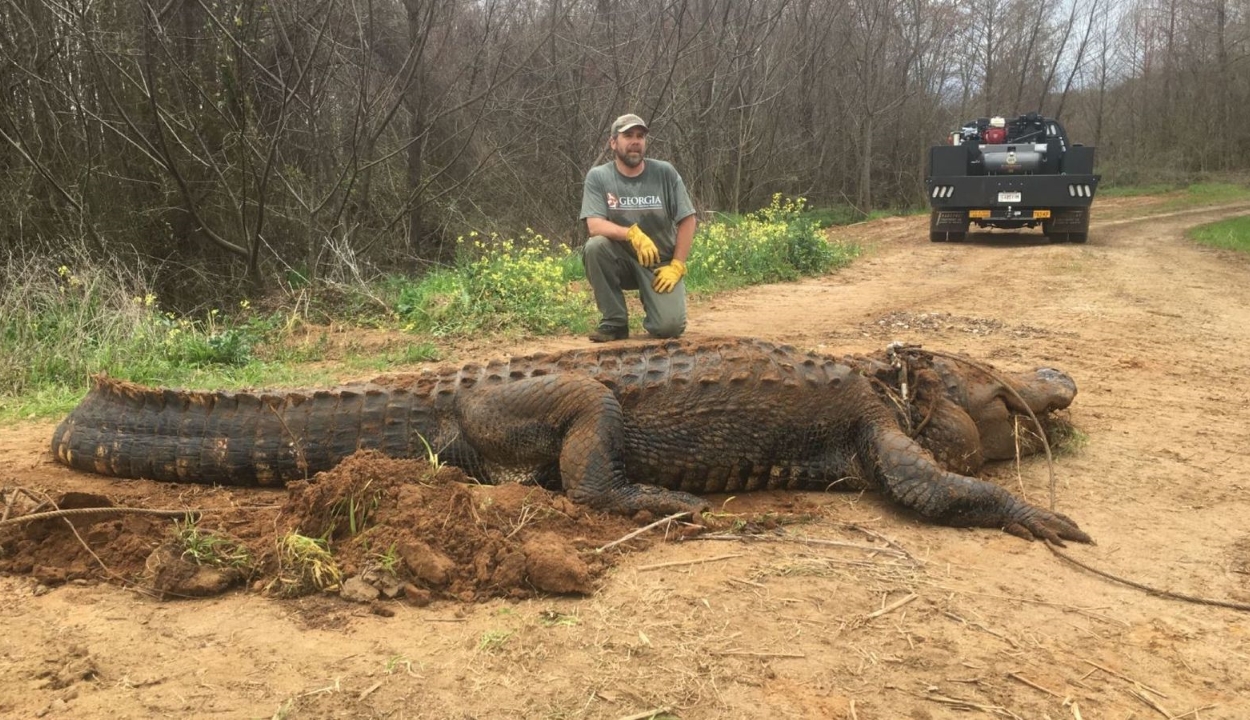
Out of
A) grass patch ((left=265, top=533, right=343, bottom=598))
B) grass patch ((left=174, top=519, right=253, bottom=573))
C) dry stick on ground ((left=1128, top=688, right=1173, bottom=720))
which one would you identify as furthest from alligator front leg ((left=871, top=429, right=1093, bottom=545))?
grass patch ((left=174, top=519, right=253, bottom=573))

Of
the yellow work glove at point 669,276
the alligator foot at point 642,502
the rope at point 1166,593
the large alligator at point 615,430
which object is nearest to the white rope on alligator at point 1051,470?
the rope at point 1166,593

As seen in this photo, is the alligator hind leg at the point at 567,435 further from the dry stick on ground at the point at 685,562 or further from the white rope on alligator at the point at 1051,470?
the white rope on alligator at the point at 1051,470

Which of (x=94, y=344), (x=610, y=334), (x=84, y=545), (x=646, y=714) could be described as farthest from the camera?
(x=610, y=334)

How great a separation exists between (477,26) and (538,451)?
1122cm

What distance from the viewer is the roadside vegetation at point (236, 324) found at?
558 centimetres

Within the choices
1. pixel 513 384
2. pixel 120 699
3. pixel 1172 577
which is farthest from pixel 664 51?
pixel 120 699

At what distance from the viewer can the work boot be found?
6.78 m

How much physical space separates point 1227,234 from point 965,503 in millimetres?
16464

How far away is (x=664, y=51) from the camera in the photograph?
12578 mm

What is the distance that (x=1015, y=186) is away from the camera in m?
15.5

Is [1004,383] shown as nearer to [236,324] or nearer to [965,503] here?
[965,503]

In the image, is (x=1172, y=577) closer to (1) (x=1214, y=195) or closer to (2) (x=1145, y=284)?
(2) (x=1145, y=284)

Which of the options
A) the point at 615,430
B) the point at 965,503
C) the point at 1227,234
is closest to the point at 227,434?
the point at 615,430

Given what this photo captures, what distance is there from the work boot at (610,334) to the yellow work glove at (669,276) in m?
0.56
